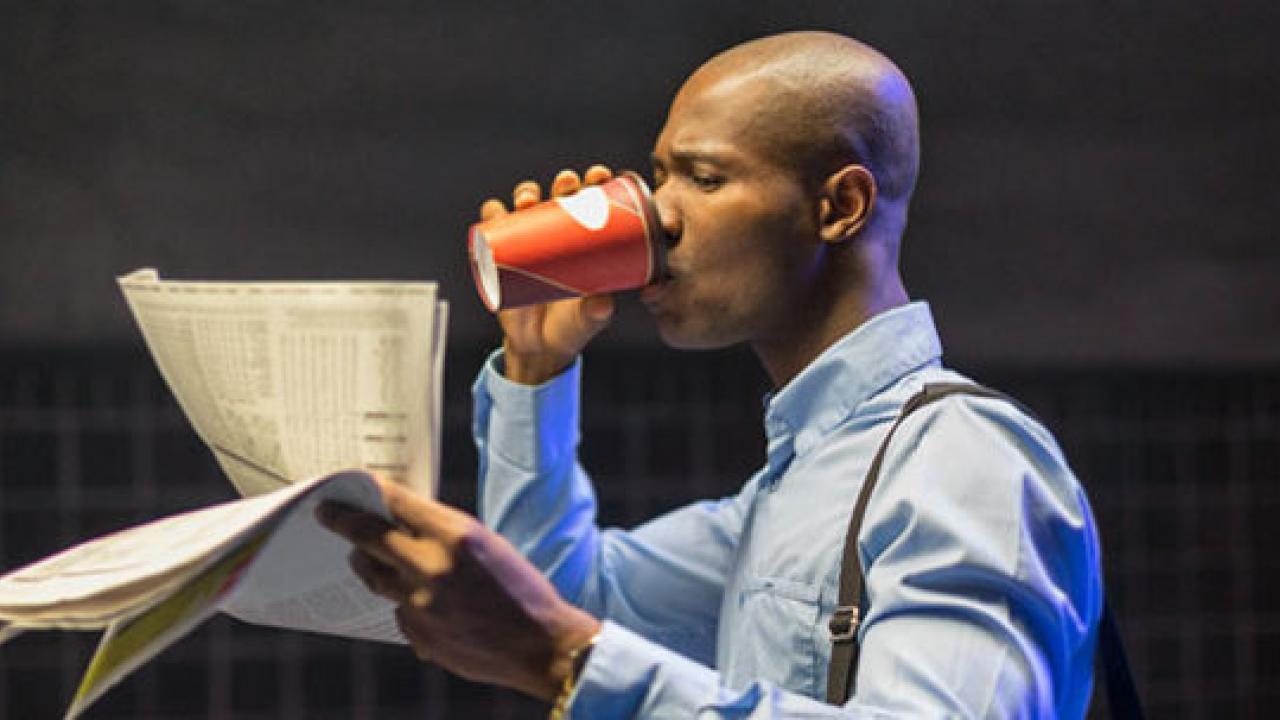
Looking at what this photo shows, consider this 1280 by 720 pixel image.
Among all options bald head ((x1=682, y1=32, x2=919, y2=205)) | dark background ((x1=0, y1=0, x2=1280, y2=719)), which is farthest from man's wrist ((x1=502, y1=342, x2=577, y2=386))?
dark background ((x1=0, y1=0, x2=1280, y2=719))

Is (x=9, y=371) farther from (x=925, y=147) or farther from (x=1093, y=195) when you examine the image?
(x=1093, y=195)

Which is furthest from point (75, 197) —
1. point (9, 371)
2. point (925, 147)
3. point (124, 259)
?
point (925, 147)

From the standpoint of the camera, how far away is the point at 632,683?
1.03m

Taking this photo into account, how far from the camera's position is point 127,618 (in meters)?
1.00

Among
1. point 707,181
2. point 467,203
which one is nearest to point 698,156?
point 707,181

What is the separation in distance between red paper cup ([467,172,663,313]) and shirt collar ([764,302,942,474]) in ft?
0.53

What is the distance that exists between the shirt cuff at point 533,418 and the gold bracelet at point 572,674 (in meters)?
0.49

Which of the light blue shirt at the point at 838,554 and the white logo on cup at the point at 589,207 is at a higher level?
the white logo on cup at the point at 589,207

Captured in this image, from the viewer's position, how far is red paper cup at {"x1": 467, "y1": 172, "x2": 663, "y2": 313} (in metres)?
1.26

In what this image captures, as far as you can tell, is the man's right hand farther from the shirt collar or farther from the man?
the shirt collar

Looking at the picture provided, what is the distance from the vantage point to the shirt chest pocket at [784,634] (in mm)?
1232

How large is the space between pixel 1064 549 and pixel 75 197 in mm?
1716

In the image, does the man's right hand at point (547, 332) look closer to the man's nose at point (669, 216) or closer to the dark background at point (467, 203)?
the man's nose at point (669, 216)

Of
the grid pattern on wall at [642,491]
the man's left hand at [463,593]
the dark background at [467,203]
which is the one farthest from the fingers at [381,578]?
the grid pattern on wall at [642,491]
